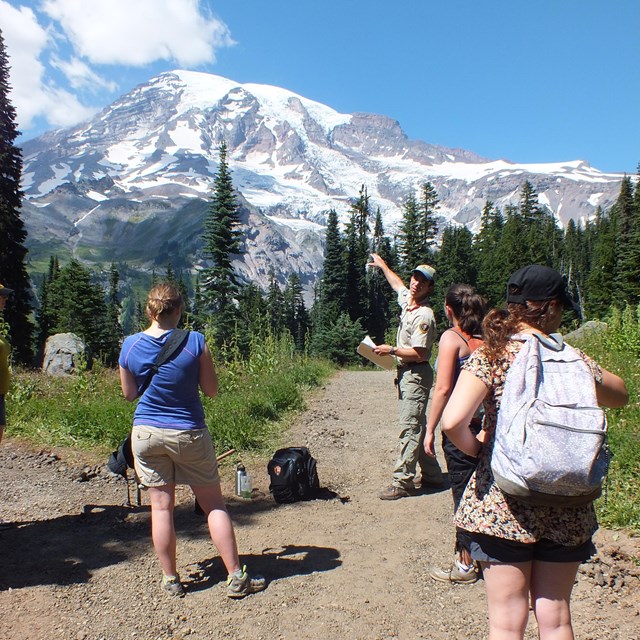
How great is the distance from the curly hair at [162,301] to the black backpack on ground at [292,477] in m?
2.33

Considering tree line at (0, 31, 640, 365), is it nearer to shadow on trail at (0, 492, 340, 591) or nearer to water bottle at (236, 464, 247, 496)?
water bottle at (236, 464, 247, 496)

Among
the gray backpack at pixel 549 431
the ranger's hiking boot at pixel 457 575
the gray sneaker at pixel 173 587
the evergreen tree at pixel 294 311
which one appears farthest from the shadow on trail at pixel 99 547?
the evergreen tree at pixel 294 311

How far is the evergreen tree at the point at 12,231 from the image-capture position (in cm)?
3136

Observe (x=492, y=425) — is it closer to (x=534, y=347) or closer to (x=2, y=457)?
(x=534, y=347)

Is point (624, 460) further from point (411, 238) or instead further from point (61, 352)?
point (411, 238)

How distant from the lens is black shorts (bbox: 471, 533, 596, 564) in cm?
214

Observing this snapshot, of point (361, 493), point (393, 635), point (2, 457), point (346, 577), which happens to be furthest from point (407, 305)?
point (2, 457)

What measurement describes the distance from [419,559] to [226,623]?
1521mm

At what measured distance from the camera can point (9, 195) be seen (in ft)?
109

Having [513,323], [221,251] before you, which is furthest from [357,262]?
[513,323]

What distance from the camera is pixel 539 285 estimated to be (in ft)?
7.32

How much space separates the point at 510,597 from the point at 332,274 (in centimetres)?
5959

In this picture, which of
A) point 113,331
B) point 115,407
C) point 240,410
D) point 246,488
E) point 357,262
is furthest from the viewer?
point 357,262

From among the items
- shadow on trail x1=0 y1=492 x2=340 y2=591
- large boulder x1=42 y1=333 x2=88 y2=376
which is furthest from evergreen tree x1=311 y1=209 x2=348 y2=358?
shadow on trail x1=0 y1=492 x2=340 y2=591
